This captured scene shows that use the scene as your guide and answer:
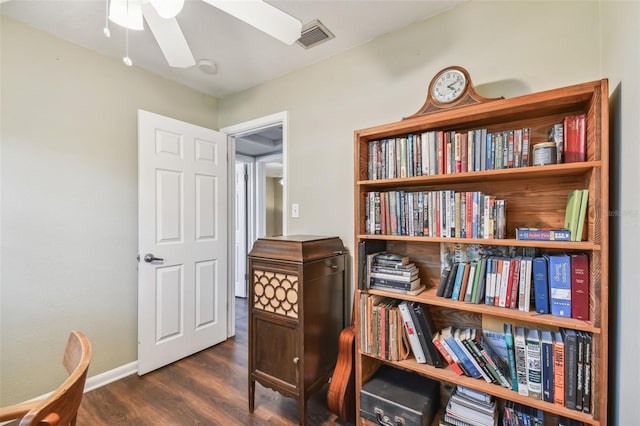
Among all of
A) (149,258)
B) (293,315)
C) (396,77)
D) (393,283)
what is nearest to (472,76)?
(396,77)

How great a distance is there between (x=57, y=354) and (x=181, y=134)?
1774mm

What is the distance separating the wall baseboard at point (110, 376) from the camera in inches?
77.8

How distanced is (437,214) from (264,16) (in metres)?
1.17

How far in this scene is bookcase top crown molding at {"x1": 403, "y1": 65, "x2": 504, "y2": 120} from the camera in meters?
1.32

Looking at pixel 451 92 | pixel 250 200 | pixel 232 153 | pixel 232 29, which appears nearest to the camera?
pixel 451 92

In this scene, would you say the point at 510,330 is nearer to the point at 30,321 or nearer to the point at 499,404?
the point at 499,404

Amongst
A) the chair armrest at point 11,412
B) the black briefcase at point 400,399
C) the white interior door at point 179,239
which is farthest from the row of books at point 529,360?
the white interior door at point 179,239

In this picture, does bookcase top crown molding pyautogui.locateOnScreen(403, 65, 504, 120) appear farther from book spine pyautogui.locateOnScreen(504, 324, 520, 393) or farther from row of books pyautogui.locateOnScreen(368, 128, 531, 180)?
book spine pyautogui.locateOnScreen(504, 324, 520, 393)

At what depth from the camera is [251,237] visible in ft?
13.7

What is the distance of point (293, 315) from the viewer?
158cm

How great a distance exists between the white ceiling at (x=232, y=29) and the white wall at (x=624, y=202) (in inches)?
34.0

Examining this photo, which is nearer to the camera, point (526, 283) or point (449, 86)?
point (526, 283)

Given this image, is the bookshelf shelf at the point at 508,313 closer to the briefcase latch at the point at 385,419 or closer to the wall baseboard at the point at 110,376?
the briefcase latch at the point at 385,419

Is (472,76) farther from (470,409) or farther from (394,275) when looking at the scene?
(470,409)
